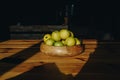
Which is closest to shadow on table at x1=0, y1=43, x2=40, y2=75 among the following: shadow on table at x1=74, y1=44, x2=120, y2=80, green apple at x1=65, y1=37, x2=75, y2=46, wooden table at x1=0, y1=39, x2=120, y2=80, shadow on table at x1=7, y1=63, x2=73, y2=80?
wooden table at x1=0, y1=39, x2=120, y2=80

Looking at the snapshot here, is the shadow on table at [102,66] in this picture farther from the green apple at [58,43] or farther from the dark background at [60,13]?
the dark background at [60,13]

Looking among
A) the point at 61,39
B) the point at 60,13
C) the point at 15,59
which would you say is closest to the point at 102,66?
the point at 61,39

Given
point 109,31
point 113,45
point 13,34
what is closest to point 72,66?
point 113,45

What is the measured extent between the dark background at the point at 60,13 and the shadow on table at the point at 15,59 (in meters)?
3.60

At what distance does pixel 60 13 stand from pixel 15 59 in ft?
14.0

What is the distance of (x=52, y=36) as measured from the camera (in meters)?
1.51

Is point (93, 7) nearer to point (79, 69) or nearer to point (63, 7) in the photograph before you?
point (63, 7)

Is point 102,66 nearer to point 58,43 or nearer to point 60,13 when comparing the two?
point 58,43

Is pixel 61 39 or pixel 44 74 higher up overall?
pixel 61 39

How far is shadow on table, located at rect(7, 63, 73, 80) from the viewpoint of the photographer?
109cm

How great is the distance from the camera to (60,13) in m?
5.61

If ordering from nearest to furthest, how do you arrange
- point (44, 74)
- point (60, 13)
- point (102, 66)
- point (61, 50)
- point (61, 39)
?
point (44, 74) → point (102, 66) → point (61, 50) → point (61, 39) → point (60, 13)

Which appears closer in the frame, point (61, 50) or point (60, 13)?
point (61, 50)

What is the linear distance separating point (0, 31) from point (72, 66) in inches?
137
